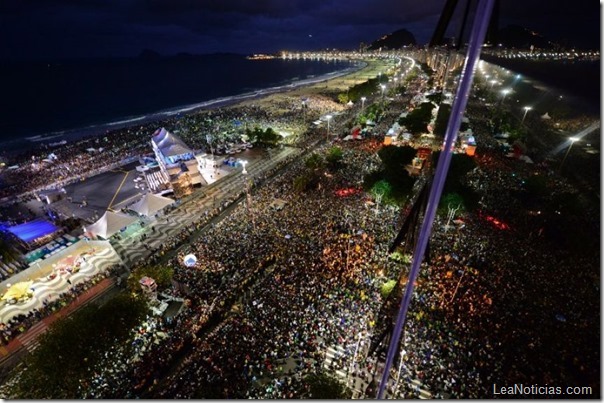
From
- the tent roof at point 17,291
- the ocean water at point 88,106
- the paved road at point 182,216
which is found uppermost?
the tent roof at point 17,291

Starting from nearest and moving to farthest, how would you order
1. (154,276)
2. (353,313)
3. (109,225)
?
1. (353,313)
2. (154,276)
3. (109,225)

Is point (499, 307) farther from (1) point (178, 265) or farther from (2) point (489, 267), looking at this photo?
(1) point (178, 265)

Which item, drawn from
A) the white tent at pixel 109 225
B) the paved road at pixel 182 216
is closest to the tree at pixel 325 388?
the paved road at pixel 182 216

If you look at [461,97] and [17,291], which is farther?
[17,291]

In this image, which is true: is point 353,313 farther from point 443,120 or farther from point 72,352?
point 72,352

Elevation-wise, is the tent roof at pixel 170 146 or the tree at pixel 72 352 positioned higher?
the tent roof at pixel 170 146

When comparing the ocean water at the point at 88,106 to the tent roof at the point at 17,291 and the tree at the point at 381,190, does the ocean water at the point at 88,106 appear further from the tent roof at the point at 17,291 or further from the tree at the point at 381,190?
the tree at the point at 381,190

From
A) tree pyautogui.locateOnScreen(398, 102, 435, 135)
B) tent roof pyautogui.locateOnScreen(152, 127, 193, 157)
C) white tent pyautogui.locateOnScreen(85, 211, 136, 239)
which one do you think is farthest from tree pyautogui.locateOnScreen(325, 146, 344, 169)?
white tent pyautogui.locateOnScreen(85, 211, 136, 239)

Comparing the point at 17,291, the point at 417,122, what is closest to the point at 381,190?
the point at 417,122
